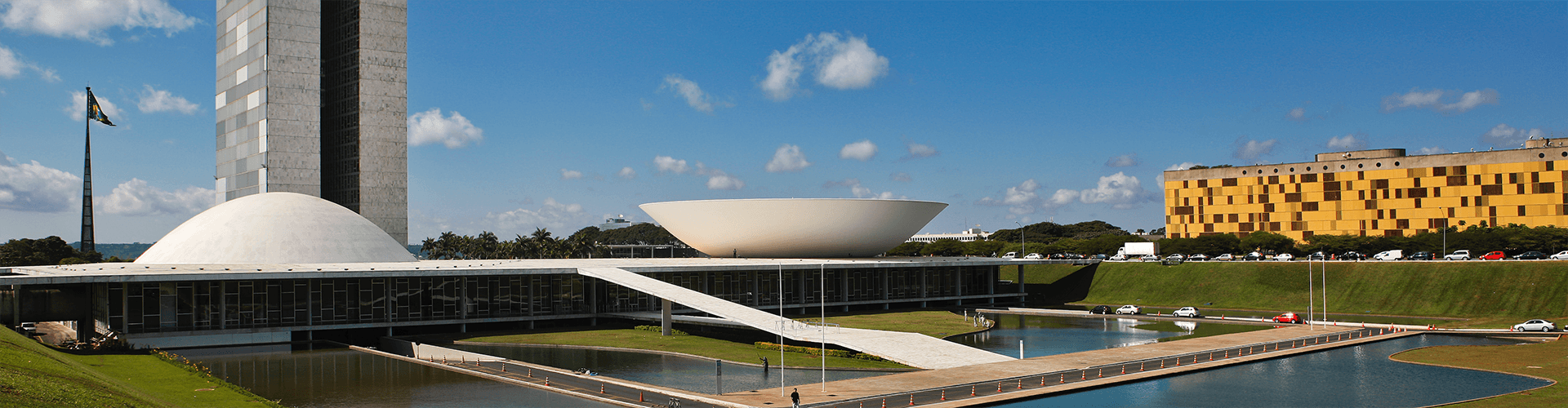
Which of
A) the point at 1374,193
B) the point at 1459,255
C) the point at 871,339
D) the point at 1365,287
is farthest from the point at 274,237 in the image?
the point at 1374,193

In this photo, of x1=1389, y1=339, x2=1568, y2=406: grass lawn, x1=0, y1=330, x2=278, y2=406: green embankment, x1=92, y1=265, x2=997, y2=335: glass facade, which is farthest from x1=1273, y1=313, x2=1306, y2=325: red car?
x1=0, y1=330, x2=278, y2=406: green embankment

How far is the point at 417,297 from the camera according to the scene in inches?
2138

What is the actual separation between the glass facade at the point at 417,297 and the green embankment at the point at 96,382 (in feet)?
27.7

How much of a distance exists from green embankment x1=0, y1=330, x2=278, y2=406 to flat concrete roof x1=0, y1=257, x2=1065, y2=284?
289 inches

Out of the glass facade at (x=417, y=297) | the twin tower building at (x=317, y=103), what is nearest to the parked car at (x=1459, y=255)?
the glass facade at (x=417, y=297)

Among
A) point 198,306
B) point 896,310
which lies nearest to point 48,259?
point 198,306

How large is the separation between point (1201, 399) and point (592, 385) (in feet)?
62.3

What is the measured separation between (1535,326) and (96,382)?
6031 centimetres

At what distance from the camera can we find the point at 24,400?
19734mm

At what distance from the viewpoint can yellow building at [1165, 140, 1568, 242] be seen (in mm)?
88875

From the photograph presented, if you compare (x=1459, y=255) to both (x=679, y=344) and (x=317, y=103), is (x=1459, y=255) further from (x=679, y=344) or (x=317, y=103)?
(x=317, y=103)

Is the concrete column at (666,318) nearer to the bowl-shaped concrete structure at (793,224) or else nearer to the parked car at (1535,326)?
the bowl-shaped concrete structure at (793,224)

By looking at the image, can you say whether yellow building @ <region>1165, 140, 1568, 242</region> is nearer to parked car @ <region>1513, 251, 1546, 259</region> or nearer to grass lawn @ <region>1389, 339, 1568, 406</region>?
parked car @ <region>1513, 251, 1546, 259</region>

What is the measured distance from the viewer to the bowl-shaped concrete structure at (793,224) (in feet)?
235
